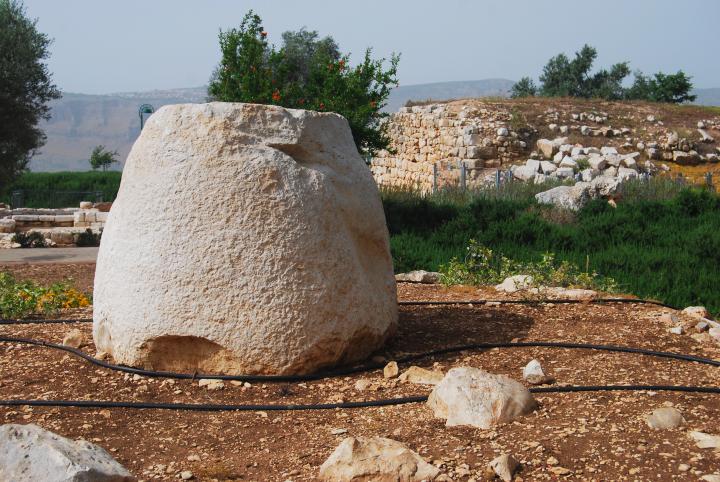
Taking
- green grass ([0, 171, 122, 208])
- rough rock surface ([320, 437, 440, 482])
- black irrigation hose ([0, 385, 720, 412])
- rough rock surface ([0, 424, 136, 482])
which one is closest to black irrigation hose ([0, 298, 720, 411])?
black irrigation hose ([0, 385, 720, 412])

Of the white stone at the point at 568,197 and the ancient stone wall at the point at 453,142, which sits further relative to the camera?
the ancient stone wall at the point at 453,142

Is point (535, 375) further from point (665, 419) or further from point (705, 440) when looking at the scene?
point (705, 440)

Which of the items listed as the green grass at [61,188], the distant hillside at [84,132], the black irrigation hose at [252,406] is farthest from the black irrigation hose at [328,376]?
the distant hillside at [84,132]

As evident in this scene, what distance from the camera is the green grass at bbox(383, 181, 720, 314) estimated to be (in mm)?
9023

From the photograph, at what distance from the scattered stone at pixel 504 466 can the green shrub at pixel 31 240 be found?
1428 centimetres

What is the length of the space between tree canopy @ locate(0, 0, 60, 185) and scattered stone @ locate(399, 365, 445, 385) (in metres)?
16.4

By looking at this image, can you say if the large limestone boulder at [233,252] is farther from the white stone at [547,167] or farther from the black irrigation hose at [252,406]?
the white stone at [547,167]

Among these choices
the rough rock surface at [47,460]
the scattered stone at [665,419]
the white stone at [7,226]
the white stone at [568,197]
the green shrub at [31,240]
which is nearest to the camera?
the rough rock surface at [47,460]

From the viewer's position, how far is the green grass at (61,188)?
92.5 feet

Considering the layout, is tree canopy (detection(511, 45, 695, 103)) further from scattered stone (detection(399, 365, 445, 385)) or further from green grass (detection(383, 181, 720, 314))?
scattered stone (detection(399, 365, 445, 385))

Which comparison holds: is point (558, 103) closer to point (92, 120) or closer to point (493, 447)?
point (493, 447)

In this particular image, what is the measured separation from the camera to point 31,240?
52.0 ft

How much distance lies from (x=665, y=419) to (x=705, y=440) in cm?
27

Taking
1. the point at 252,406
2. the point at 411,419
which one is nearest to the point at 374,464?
the point at 411,419
